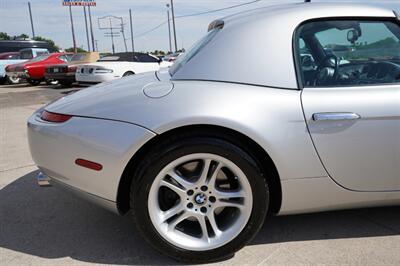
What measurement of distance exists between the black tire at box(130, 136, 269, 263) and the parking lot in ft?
0.39

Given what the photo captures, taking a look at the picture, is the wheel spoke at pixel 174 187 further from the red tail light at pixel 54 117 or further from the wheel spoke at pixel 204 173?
the red tail light at pixel 54 117

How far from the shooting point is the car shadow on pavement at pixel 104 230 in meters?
2.54

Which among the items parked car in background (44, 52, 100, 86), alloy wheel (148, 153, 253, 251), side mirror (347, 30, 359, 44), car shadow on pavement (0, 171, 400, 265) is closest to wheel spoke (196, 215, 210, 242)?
alloy wheel (148, 153, 253, 251)

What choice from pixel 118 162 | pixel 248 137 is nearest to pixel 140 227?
pixel 118 162

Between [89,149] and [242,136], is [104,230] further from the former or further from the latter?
[242,136]

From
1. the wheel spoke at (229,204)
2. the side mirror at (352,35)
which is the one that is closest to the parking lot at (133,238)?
the wheel spoke at (229,204)

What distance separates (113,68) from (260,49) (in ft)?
31.2

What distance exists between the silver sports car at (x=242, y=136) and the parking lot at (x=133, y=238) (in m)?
0.25

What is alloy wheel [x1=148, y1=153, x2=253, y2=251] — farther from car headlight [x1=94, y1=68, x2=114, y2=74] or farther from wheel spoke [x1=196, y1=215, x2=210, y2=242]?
car headlight [x1=94, y1=68, x2=114, y2=74]

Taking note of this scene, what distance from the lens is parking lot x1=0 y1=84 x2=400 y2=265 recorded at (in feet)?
7.98

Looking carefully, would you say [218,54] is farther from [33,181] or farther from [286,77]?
[33,181]

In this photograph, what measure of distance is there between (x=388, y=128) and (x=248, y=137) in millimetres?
840

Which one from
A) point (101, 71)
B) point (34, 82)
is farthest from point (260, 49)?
point (34, 82)

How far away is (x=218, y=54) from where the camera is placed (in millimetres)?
2404
